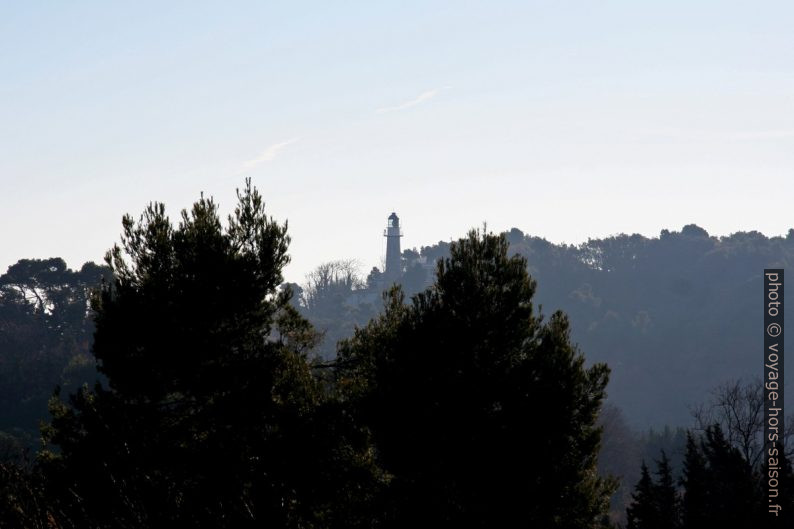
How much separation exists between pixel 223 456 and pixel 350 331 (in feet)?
342

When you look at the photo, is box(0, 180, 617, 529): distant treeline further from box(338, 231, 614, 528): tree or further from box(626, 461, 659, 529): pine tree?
box(626, 461, 659, 529): pine tree

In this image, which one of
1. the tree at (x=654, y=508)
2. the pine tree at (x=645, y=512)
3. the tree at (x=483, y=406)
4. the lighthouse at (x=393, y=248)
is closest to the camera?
the tree at (x=483, y=406)

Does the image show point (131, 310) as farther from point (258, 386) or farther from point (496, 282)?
point (496, 282)

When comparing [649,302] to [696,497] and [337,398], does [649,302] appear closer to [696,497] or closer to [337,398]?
[696,497]

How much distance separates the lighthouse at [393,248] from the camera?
14012cm

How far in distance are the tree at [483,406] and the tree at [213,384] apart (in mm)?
968

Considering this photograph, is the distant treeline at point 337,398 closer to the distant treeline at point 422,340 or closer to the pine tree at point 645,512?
the distant treeline at point 422,340

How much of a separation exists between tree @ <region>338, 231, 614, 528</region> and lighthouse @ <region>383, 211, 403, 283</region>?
11972 cm

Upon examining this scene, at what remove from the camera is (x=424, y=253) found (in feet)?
528

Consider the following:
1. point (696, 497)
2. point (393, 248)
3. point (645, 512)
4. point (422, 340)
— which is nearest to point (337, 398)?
point (422, 340)

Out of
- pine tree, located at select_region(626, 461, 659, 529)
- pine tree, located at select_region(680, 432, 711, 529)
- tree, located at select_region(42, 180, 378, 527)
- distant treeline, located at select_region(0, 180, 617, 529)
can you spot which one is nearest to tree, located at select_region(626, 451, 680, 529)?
pine tree, located at select_region(626, 461, 659, 529)

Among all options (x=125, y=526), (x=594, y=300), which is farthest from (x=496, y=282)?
(x=594, y=300)

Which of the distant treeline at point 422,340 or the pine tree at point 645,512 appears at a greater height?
the distant treeline at point 422,340

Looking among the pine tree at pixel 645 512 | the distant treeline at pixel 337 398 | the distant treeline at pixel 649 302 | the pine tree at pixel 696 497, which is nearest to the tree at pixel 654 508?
the pine tree at pixel 645 512
